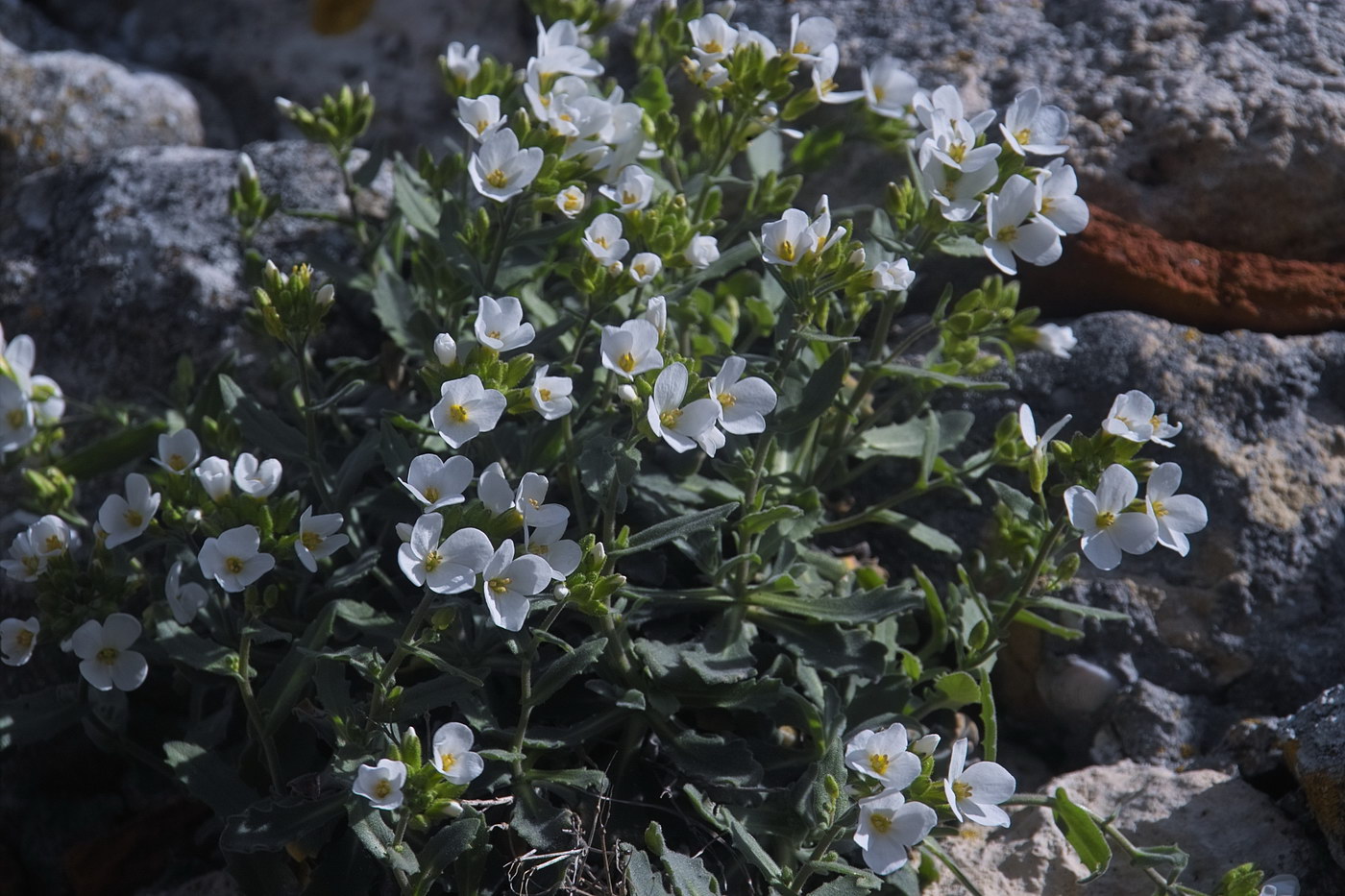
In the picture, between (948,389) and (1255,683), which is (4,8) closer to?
(948,389)

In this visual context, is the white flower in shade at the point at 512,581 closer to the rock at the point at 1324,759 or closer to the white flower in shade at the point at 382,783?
the white flower in shade at the point at 382,783

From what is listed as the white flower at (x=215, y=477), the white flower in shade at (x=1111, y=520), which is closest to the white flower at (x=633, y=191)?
the white flower at (x=215, y=477)

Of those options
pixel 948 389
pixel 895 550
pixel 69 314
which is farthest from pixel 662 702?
pixel 69 314

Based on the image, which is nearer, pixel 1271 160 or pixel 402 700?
pixel 402 700

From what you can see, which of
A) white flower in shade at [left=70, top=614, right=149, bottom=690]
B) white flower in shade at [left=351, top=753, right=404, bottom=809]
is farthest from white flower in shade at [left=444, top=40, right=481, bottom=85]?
white flower in shade at [left=351, top=753, right=404, bottom=809]

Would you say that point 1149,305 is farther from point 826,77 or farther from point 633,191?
point 633,191

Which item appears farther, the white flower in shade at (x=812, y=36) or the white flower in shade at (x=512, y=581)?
the white flower in shade at (x=812, y=36)
